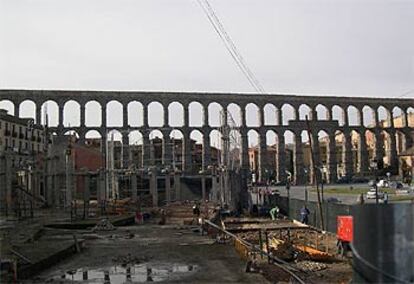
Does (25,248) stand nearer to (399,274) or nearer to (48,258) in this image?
(48,258)

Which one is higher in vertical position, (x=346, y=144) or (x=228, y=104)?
(x=228, y=104)

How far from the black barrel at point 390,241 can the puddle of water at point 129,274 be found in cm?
1002

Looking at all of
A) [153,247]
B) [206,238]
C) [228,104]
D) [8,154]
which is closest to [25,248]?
[153,247]

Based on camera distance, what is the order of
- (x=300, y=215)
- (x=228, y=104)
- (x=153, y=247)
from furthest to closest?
(x=228, y=104), (x=300, y=215), (x=153, y=247)

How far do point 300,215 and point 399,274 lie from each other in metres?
27.0

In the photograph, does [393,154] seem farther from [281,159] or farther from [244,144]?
[244,144]

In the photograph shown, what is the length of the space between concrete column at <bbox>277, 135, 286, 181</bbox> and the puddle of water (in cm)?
7380

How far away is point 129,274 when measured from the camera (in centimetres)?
1488

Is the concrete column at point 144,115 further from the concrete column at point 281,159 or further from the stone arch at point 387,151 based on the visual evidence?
the stone arch at point 387,151

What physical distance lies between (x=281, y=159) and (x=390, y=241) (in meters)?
85.6

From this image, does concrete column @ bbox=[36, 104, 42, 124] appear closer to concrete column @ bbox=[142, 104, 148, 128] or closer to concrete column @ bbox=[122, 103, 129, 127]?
concrete column @ bbox=[122, 103, 129, 127]

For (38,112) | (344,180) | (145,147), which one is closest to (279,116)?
(344,180)

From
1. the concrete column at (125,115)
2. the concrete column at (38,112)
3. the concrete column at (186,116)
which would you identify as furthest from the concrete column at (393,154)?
the concrete column at (38,112)

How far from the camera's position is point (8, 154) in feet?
110
